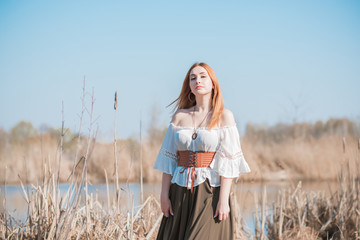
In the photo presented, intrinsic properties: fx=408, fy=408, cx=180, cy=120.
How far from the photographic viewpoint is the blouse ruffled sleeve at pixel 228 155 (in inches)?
93.4

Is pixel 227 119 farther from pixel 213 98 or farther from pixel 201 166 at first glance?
pixel 201 166

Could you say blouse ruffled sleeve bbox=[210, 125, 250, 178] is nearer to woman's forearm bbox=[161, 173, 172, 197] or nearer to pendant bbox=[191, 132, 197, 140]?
pendant bbox=[191, 132, 197, 140]

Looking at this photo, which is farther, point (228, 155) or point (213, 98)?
point (213, 98)

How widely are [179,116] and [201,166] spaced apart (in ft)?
1.23

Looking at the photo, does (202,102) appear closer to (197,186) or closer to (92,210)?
(197,186)

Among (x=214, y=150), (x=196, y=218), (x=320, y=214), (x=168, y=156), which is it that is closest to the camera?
(x=196, y=218)

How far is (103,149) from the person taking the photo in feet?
32.7

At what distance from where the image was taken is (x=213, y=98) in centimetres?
258

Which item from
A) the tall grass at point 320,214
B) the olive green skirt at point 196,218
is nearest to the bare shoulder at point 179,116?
the olive green skirt at point 196,218

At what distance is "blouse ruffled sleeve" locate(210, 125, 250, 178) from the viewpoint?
2.37 metres

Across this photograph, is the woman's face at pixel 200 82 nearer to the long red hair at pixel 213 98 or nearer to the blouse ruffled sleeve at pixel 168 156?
the long red hair at pixel 213 98

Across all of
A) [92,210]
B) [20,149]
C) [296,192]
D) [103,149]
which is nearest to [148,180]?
[103,149]

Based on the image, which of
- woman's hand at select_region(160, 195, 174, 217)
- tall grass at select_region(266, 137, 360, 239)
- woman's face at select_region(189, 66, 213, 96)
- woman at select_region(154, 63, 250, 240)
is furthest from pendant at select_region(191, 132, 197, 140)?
tall grass at select_region(266, 137, 360, 239)

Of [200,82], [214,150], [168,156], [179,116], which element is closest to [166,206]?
[168,156]
